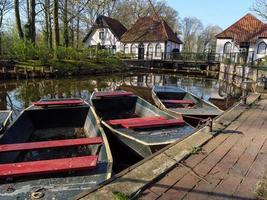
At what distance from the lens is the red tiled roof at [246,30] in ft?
102

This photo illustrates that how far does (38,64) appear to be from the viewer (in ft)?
69.5

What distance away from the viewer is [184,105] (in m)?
9.39

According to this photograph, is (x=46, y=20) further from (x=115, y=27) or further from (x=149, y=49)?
(x=115, y=27)

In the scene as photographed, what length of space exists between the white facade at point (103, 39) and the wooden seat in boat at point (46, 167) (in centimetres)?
3666

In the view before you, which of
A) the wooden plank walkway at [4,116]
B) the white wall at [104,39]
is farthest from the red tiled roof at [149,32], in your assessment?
the wooden plank walkway at [4,116]

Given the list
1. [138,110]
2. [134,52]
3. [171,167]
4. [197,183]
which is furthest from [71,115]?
[134,52]

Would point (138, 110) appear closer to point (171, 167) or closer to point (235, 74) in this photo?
point (171, 167)

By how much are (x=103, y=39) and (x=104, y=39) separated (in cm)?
15

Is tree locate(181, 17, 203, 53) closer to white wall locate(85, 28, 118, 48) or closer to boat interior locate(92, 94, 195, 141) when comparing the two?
white wall locate(85, 28, 118, 48)

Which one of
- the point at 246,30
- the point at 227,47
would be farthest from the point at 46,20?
the point at 246,30

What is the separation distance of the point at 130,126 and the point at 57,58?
60.2 ft

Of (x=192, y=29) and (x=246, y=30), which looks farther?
(x=192, y=29)

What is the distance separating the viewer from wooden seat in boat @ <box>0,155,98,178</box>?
341 centimetres

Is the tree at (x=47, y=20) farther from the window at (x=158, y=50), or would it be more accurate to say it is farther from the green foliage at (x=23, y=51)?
the window at (x=158, y=50)
